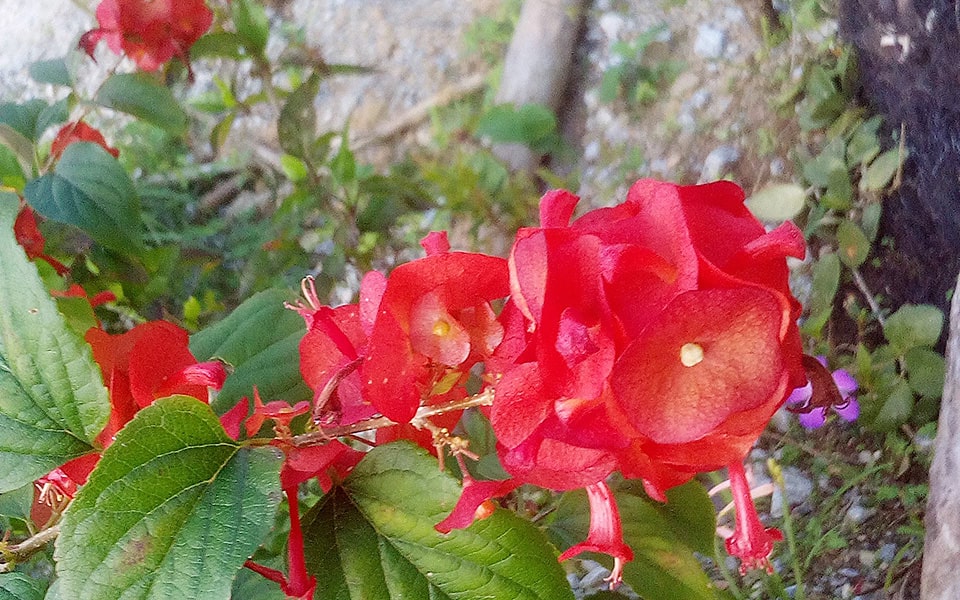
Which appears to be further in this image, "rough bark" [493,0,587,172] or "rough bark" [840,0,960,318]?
"rough bark" [493,0,587,172]

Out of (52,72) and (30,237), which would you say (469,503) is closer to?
(30,237)

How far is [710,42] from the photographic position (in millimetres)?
1445

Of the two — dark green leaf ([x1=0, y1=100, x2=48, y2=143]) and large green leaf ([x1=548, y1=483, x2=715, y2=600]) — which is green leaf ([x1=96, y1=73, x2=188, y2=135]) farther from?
large green leaf ([x1=548, y1=483, x2=715, y2=600])

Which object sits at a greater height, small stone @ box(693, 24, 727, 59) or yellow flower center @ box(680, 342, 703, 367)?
yellow flower center @ box(680, 342, 703, 367)

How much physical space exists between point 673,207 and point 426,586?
0.24m

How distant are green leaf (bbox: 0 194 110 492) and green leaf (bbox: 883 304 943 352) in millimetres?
838

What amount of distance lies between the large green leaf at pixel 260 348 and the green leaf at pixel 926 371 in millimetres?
686

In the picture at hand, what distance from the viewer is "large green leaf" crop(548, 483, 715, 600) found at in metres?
0.52

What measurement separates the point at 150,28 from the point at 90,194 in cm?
24

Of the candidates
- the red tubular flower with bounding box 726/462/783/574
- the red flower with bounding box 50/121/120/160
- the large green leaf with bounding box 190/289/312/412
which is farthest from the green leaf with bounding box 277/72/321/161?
the red tubular flower with bounding box 726/462/783/574

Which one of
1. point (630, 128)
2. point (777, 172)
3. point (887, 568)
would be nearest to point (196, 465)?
point (887, 568)

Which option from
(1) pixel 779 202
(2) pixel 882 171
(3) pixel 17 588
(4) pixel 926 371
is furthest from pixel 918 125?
(3) pixel 17 588

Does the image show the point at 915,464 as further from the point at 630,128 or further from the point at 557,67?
the point at 557,67

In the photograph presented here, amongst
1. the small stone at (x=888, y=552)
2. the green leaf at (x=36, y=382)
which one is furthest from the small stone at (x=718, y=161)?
the green leaf at (x=36, y=382)
